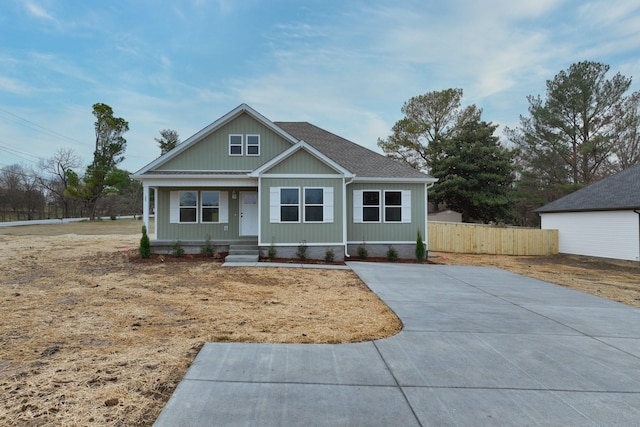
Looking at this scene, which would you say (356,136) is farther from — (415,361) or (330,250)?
(415,361)

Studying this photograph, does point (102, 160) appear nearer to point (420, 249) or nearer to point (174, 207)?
point (174, 207)

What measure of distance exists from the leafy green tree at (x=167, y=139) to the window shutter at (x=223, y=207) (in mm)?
36177

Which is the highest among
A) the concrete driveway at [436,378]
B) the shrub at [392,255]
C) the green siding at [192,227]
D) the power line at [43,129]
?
the power line at [43,129]

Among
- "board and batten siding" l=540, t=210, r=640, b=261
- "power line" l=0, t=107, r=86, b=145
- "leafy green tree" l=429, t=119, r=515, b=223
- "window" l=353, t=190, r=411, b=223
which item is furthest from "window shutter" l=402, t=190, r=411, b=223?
"power line" l=0, t=107, r=86, b=145

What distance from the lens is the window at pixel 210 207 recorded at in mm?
13648

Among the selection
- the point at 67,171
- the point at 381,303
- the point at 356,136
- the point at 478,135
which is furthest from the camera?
the point at 67,171

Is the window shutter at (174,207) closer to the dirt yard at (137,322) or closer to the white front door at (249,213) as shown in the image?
the white front door at (249,213)

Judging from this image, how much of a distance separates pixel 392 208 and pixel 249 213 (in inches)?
226

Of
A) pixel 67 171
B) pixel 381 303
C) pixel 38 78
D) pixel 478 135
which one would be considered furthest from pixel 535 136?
pixel 67 171

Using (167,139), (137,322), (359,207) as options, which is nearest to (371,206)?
(359,207)

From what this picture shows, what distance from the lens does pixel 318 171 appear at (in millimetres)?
12305

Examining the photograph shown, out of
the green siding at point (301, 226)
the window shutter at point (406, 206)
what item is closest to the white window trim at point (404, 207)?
the window shutter at point (406, 206)

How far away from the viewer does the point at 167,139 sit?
4691 centimetres

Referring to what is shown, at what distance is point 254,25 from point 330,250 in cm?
1083
